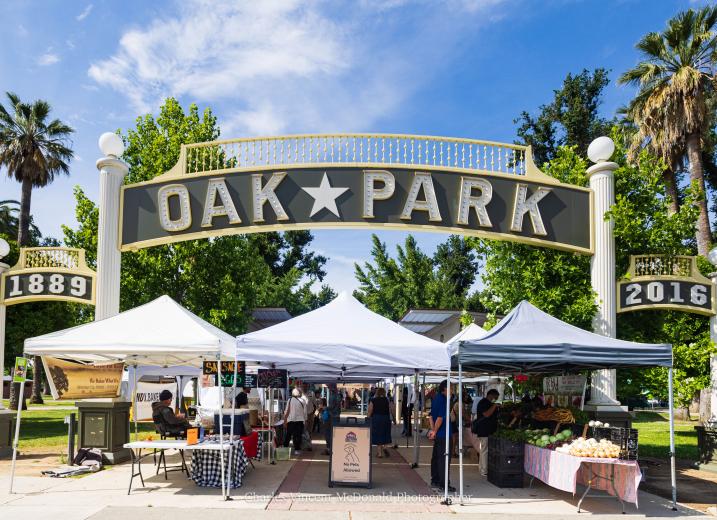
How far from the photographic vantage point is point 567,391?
50.1 ft

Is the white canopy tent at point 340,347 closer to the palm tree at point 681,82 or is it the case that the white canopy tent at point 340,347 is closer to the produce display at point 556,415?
the produce display at point 556,415

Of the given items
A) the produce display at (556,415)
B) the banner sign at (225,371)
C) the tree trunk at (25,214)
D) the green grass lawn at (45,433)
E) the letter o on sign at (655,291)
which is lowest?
the green grass lawn at (45,433)

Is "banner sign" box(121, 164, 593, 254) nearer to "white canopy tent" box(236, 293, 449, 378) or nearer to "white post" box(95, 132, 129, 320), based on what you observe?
"white post" box(95, 132, 129, 320)


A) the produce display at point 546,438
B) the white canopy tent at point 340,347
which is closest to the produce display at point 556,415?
the produce display at point 546,438

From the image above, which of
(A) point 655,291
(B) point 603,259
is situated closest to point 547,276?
(B) point 603,259

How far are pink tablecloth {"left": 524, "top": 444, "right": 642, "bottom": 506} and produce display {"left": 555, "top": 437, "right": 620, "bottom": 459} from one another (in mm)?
93

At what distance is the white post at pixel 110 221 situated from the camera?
15.4m

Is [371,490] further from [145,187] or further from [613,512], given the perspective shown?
[145,187]

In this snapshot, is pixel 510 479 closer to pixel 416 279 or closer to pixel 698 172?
pixel 698 172

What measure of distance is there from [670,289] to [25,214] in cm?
3073

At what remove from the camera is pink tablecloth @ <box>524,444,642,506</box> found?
9570 mm

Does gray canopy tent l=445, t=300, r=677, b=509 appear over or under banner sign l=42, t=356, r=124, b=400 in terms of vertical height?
over

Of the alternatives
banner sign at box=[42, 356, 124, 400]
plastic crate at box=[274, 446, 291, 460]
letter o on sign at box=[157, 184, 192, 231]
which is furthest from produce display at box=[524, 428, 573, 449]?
letter o on sign at box=[157, 184, 192, 231]

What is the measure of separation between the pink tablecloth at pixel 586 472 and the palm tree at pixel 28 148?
101 feet
